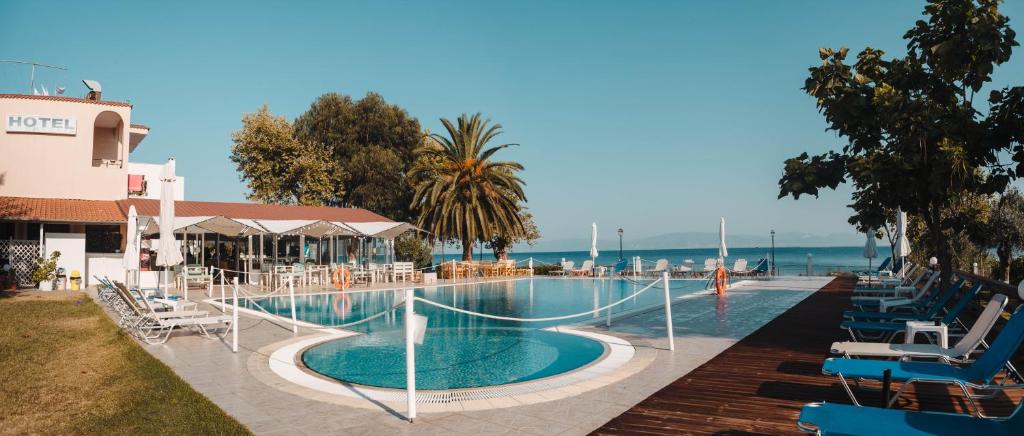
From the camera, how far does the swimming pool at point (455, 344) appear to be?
7945mm

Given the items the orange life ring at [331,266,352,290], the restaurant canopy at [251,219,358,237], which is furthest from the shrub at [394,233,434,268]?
the orange life ring at [331,266,352,290]

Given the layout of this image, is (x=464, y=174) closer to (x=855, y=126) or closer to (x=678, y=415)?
(x=855, y=126)

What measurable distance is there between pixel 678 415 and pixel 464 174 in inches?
933

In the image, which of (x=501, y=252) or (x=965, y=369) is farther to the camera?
(x=501, y=252)

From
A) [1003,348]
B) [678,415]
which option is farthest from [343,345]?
[1003,348]

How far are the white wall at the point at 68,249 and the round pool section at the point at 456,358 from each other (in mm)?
14101

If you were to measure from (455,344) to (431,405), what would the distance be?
482 centimetres

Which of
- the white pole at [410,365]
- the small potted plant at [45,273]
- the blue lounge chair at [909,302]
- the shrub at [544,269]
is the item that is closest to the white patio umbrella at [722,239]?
the blue lounge chair at [909,302]

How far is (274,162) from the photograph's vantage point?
34.3 metres

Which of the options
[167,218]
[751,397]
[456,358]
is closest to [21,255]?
[167,218]

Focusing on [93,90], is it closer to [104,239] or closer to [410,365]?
[104,239]

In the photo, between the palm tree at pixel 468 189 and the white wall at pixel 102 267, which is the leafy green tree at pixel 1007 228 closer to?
the palm tree at pixel 468 189

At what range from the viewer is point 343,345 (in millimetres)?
9828

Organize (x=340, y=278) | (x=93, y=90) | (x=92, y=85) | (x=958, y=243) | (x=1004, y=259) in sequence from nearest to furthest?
(x=1004, y=259) → (x=340, y=278) → (x=958, y=243) → (x=93, y=90) → (x=92, y=85)
